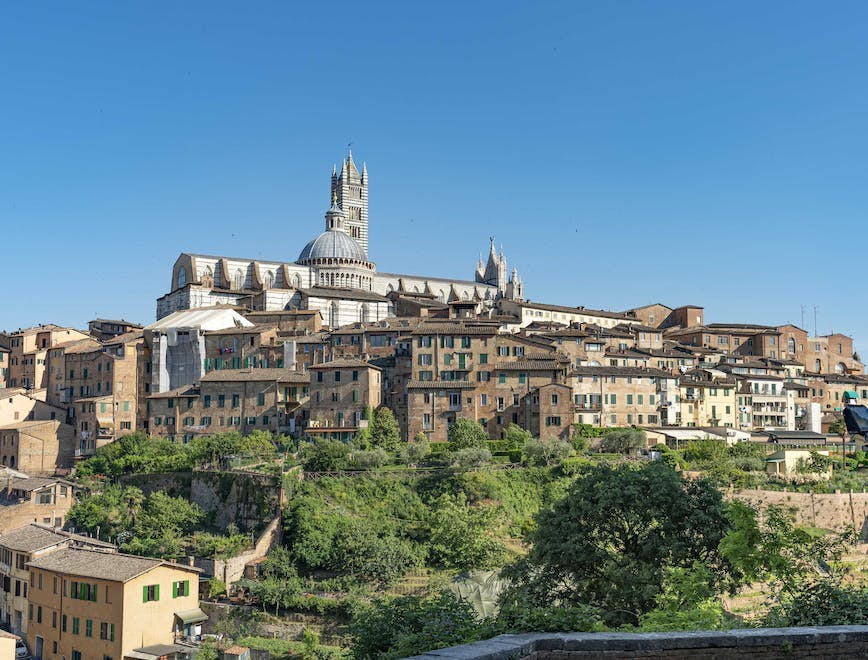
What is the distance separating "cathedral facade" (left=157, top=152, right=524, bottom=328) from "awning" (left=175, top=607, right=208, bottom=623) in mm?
49237

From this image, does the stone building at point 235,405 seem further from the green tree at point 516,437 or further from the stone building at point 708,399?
the stone building at point 708,399

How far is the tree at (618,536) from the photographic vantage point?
86.2 feet

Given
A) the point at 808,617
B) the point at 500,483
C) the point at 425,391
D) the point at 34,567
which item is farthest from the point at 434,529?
the point at 808,617

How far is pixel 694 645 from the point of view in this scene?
36.6 ft

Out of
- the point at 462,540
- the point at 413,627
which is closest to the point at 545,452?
the point at 462,540

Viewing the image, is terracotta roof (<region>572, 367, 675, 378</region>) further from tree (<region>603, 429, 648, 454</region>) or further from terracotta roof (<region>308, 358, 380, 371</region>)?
terracotta roof (<region>308, 358, 380, 371</region>)

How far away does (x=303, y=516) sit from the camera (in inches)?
1865

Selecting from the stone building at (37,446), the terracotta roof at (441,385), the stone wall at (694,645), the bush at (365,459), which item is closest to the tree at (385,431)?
the terracotta roof at (441,385)

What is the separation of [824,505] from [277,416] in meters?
34.5

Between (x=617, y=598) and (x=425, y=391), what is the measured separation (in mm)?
35144

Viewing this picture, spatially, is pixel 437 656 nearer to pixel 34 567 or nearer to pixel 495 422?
pixel 34 567

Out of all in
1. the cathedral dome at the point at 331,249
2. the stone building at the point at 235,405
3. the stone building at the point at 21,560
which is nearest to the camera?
the stone building at the point at 21,560

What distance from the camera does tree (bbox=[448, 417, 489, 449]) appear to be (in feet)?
184

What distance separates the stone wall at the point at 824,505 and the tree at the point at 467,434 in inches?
585
